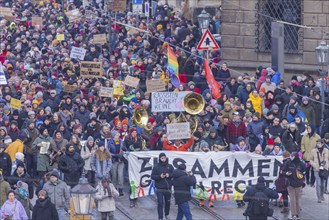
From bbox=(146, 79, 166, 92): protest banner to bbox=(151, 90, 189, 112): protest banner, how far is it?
99.0 inches

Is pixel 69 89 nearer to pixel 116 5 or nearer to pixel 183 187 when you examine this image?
pixel 183 187

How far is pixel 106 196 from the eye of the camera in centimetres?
3047

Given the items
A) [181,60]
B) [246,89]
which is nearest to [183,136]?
[246,89]

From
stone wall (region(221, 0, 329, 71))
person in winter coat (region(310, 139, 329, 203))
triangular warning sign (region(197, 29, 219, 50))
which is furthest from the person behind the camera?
stone wall (region(221, 0, 329, 71))

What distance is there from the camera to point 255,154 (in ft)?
106

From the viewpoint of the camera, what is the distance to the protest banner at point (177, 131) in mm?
32594

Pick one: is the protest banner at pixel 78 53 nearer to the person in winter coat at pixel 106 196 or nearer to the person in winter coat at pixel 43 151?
the person in winter coat at pixel 43 151

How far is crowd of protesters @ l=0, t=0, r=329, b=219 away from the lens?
3136 centimetres

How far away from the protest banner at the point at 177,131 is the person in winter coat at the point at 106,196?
2.48 m

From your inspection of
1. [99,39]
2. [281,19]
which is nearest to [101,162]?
[281,19]

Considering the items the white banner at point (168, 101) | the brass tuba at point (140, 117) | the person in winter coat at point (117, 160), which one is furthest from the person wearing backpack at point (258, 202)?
the white banner at point (168, 101)

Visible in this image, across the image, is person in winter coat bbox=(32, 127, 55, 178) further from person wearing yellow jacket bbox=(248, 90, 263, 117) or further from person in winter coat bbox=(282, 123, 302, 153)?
person wearing yellow jacket bbox=(248, 90, 263, 117)

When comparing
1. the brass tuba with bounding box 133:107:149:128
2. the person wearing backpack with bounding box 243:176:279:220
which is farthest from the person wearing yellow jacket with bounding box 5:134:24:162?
the person wearing backpack with bounding box 243:176:279:220

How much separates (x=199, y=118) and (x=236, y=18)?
9.92 meters
